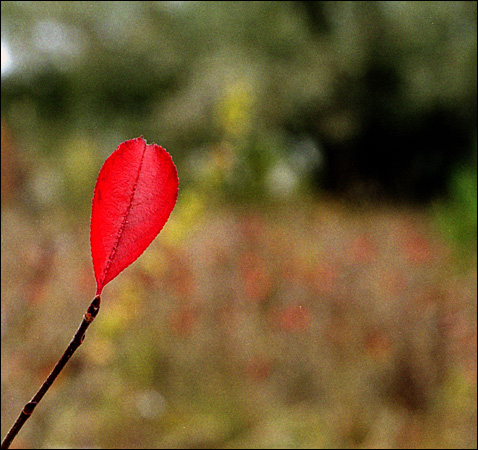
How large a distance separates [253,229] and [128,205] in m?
2.04

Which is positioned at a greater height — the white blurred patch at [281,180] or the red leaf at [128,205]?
the white blurred patch at [281,180]

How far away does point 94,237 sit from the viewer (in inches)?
5.8

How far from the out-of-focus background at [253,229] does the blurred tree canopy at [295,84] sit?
0.05 ft

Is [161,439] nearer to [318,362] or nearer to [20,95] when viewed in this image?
[318,362]

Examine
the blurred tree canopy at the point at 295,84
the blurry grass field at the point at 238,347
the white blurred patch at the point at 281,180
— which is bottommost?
the blurry grass field at the point at 238,347

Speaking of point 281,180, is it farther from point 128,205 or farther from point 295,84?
point 128,205

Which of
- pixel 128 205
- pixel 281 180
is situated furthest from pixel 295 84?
pixel 128 205

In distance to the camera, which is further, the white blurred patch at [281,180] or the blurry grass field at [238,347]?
the white blurred patch at [281,180]

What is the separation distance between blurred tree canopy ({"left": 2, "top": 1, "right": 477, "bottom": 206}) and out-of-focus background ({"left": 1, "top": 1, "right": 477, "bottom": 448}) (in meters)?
0.01

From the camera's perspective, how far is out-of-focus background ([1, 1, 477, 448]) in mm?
1009

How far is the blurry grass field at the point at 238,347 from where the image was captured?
0.89 m

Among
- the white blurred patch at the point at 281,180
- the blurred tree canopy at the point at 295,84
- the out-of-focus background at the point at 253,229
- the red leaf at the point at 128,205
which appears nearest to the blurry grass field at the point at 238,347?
the out-of-focus background at the point at 253,229

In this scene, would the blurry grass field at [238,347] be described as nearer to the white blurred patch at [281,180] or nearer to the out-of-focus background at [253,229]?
the out-of-focus background at [253,229]

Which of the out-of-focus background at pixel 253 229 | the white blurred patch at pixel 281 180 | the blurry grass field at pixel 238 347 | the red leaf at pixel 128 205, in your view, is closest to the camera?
the red leaf at pixel 128 205
